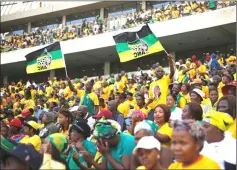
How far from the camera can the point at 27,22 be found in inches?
1171

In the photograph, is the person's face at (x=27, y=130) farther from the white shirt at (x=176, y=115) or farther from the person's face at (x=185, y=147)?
the person's face at (x=185, y=147)

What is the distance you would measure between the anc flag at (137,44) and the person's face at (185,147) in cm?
554

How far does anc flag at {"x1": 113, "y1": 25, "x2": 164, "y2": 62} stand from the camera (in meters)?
8.56

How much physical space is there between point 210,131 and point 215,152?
1.12 feet

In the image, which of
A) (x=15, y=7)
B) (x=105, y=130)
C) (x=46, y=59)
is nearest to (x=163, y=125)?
(x=105, y=130)

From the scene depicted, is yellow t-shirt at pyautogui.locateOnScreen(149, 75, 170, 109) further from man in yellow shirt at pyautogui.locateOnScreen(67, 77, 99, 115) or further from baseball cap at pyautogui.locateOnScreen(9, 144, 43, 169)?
baseball cap at pyautogui.locateOnScreen(9, 144, 43, 169)

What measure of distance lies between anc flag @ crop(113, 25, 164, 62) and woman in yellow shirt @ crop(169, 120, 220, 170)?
18.1 feet

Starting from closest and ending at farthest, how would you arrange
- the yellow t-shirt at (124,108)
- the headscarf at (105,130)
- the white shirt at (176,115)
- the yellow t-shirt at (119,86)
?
the headscarf at (105,130) < the white shirt at (176,115) < the yellow t-shirt at (124,108) < the yellow t-shirt at (119,86)

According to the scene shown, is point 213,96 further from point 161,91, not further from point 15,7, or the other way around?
point 15,7

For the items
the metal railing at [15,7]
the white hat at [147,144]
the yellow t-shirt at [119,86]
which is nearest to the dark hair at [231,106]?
the white hat at [147,144]

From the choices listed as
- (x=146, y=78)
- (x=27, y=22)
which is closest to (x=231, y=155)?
(x=146, y=78)

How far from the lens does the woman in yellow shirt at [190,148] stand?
2.94 metres

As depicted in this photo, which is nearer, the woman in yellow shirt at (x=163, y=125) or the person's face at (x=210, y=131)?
the person's face at (x=210, y=131)

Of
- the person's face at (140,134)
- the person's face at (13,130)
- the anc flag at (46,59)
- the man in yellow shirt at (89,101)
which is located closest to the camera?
the person's face at (140,134)
